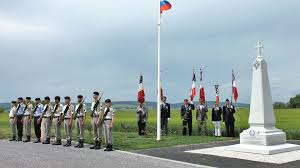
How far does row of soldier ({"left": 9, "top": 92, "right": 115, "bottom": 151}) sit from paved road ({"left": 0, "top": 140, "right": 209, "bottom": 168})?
1062 millimetres

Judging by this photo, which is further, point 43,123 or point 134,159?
point 43,123

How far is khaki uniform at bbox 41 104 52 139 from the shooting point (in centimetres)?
1803

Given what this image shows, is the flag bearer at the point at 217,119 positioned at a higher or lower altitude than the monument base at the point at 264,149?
higher

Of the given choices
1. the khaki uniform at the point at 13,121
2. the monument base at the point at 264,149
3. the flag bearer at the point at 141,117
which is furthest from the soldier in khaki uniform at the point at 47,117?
the monument base at the point at 264,149

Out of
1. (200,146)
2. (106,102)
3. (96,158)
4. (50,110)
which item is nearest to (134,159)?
(96,158)

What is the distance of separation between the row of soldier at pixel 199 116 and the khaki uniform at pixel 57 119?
207 inches

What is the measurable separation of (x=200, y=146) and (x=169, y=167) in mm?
5301

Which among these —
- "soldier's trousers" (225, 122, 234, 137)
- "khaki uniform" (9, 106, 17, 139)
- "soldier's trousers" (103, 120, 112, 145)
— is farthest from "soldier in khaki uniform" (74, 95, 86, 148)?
"soldier's trousers" (225, 122, 234, 137)

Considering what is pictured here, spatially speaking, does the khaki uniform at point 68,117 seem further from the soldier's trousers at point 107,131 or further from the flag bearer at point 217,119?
the flag bearer at point 217,119

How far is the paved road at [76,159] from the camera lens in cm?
1127

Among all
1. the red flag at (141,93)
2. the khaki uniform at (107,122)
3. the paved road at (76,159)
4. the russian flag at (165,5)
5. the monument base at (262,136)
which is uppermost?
the russian flag at (165,5)

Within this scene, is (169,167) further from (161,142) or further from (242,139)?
(161,142)

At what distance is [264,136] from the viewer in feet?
46.1

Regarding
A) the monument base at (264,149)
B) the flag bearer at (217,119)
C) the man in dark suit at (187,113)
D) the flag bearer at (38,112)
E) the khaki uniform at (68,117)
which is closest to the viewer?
the monument base at (264,149)
